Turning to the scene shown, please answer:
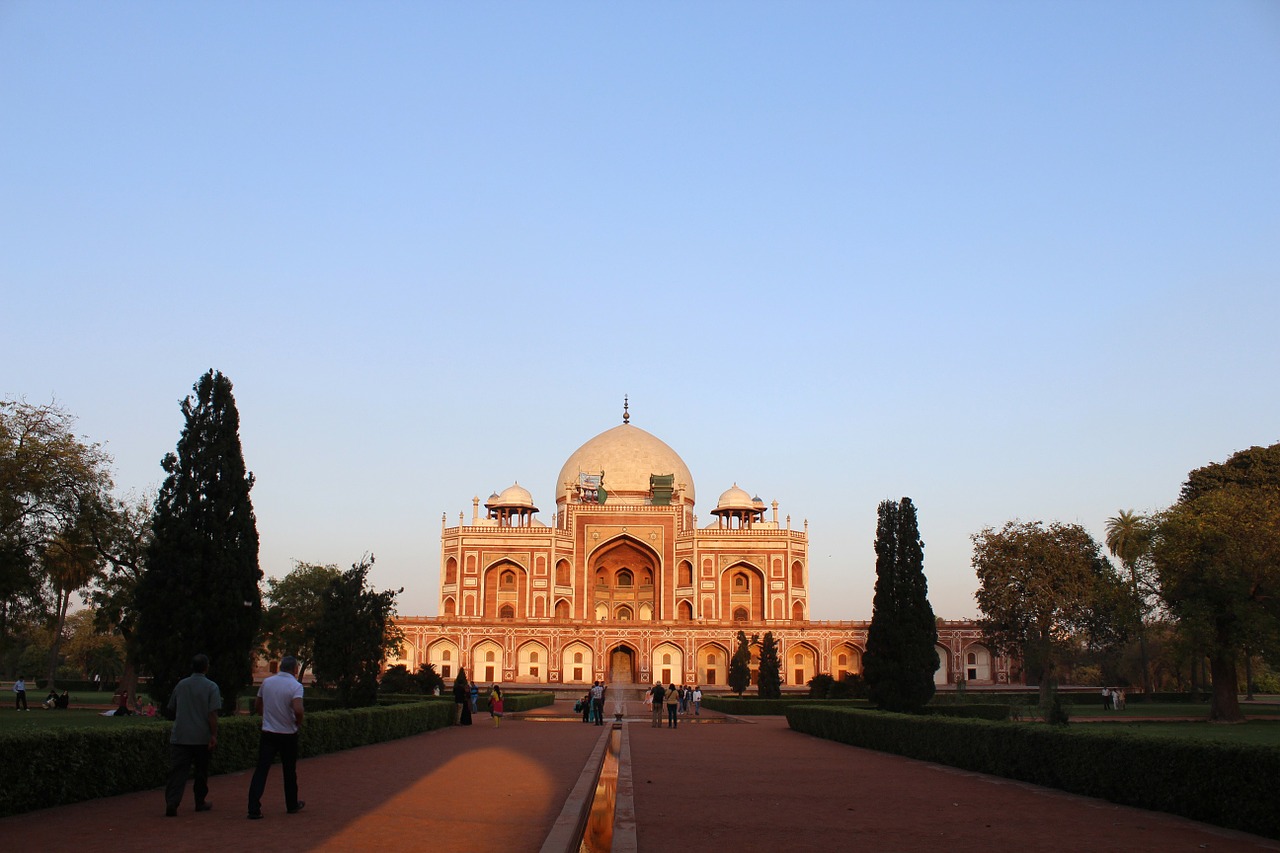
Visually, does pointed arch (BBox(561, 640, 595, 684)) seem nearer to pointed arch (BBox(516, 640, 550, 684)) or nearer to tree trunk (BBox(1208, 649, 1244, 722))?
pointed arch (BBox(516, 640, 550, 684))

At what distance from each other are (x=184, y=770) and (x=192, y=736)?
316mm

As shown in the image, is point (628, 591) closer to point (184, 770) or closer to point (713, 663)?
point (713, 663)

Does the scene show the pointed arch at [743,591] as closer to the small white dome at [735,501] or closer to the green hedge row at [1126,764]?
the small white dome at [735,501]

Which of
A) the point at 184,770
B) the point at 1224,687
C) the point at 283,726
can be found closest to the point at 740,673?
the point at 1224,687

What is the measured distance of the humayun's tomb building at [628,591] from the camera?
59375 millimetres

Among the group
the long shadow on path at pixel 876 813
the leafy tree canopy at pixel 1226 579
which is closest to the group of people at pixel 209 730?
the long shadow on path at pixel 876 813

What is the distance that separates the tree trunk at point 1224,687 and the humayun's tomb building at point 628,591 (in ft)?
95.9

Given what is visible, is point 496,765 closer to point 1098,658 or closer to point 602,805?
point 602,805

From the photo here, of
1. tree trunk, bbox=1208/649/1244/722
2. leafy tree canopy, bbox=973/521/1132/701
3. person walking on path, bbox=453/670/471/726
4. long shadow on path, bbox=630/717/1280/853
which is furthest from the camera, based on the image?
leafy tree canopy, bbox=973/521/1132/701

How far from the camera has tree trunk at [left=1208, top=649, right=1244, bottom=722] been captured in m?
30.2

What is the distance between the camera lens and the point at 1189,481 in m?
42.1

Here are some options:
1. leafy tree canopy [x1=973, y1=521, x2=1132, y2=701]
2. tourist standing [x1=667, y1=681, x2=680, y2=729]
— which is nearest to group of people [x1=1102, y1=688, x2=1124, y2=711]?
leafy tree canopy [x1=973, y1=521, x2=1132, y2=701]

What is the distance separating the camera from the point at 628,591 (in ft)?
222

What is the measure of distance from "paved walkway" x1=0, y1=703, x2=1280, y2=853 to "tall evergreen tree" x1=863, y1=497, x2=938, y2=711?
1015cm
